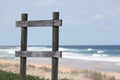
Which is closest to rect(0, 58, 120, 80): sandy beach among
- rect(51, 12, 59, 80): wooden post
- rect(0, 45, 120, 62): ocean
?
rect(51, 12, 59, 80): wooden post

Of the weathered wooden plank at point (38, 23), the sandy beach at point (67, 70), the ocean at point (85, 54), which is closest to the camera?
the weathered wooden plank at point (38, 23)

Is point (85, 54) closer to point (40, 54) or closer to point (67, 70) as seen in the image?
point (67, 70)

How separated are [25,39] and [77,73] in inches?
454

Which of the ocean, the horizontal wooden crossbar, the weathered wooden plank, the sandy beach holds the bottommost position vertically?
the ocean

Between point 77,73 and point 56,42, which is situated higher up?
point 56,42

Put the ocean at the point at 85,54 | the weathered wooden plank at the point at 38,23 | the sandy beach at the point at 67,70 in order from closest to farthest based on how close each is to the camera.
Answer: the weathered wooden plank at the point at 38,23, the sandy beach at the point at 67,70, the ocean at the point at 85,54

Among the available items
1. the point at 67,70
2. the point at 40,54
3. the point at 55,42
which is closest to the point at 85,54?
the point at 67,70

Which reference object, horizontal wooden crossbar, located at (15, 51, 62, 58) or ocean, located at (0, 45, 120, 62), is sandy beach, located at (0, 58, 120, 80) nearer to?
horizontal wooden crossbar, located at (15, 51, 62, 58)

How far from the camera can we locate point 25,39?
12.9m

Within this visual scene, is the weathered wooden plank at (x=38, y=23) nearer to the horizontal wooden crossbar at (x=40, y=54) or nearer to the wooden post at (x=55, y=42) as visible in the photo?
the wooden post at (x=55, y=42)

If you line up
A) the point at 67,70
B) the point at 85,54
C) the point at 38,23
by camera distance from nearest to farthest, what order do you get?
the point at 38,23, the point at 67,70, the point at 85,54

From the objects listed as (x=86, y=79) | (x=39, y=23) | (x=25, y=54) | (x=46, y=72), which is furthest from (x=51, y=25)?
(x=46, y=72)

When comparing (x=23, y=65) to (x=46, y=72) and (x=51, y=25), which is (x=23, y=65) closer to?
(x=51, y=25)

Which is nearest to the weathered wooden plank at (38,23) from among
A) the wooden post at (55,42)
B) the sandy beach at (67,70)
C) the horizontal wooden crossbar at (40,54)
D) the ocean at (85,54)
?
the wooden post at (55,42)
